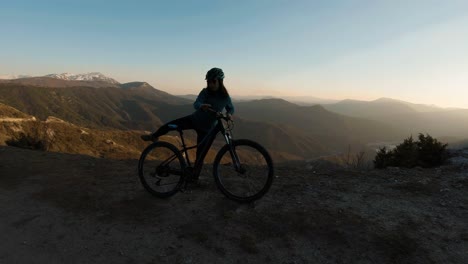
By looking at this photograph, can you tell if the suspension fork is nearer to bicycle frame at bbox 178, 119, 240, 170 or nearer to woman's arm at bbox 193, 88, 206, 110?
bicycle frame at bbox 178, 119, 240, 170

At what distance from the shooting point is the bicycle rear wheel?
6957 millimetres

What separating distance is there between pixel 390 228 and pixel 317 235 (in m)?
1.36

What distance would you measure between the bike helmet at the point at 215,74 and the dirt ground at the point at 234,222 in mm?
2483

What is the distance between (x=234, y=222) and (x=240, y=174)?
1100 millimetres

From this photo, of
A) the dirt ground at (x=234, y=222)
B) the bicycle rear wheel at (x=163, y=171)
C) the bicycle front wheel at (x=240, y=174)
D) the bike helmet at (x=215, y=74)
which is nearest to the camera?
the dirt ground at (x=234, y=222)

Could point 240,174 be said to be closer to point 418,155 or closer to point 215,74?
point 215,74

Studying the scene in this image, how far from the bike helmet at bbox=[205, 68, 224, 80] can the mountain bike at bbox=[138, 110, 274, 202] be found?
2.45ft

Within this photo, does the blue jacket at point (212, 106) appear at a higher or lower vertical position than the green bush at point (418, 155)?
higher

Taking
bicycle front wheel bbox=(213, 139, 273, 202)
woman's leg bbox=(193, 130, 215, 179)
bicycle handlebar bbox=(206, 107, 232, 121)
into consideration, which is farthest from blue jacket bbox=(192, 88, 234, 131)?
bicycle front wheel bbox=(213, 139, 273, 202)

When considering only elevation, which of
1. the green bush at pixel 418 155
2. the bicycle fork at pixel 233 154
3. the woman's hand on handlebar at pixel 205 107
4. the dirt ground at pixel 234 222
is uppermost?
the woman's hand on handlebar at pixel 205 107

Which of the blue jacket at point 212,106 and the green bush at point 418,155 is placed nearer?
the blue jacket at point 212,106

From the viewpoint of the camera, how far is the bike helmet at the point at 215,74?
6492mm

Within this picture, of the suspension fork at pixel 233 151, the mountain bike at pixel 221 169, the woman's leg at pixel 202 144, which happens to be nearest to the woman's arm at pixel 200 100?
the mountain bike at pixel 221 169

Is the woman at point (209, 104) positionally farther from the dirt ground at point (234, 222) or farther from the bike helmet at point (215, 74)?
the dirt ground at point (234, 222)
